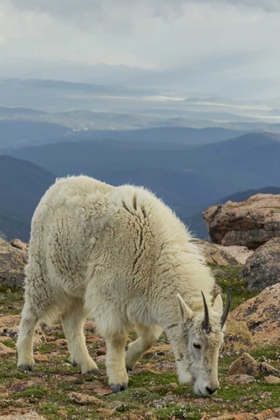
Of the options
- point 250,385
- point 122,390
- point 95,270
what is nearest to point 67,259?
point 95,270

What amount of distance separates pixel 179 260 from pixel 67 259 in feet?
6.78

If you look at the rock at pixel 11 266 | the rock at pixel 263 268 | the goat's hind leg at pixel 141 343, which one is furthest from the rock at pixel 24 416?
the rock at pixel 263 268

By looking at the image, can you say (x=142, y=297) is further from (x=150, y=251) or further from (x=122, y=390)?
(x=122, y=390)

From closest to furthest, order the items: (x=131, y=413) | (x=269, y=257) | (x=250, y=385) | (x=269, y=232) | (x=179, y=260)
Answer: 1. (x=131, y=413)
2. (x=250, y=385)
3. (x=179, y=260)
4. (x=269, y=257)
5. (x=269, y=232)

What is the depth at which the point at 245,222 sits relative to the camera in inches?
1366

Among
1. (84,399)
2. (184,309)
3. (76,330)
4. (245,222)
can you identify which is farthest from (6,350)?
(245,222)

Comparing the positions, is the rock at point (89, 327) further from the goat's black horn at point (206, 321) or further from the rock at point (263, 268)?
the rock at point (263, 268)

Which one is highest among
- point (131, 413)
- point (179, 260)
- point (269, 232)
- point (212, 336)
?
point (179, 260)

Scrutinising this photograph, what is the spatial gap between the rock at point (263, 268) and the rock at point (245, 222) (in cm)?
1014

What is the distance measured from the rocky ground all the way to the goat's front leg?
0.23m

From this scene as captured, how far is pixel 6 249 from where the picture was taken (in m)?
24.3

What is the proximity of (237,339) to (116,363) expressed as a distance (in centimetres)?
404

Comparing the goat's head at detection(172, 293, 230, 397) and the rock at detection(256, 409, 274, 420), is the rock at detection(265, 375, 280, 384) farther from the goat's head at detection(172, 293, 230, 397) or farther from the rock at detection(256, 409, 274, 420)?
the rock at detection(256, 409, 274, 420)

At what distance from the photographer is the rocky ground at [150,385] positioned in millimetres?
7422
